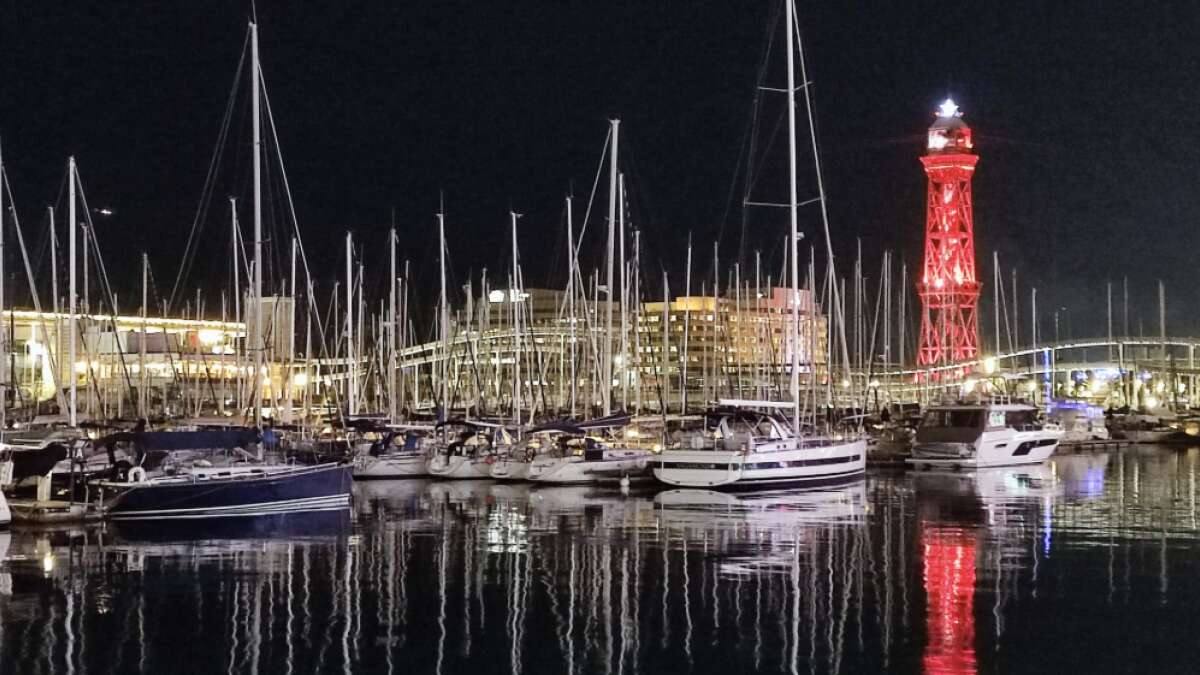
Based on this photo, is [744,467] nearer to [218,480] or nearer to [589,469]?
[589,469]

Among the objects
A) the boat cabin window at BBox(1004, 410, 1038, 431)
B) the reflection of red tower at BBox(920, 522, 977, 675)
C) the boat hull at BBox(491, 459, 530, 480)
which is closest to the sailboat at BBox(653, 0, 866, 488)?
the boat hull at BBox(491, 459, 530, 480)

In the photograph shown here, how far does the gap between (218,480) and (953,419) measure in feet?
125

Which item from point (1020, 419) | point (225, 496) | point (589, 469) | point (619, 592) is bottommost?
point (619, 592)

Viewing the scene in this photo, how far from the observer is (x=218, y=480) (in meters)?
37.4

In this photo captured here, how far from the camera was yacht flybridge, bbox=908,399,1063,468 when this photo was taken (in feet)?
208

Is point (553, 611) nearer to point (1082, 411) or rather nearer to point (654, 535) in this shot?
point (654, 535)

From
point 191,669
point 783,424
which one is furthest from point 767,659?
point 783,424

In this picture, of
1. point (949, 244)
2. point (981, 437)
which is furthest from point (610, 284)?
point (949, 244)

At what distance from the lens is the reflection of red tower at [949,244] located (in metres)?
151

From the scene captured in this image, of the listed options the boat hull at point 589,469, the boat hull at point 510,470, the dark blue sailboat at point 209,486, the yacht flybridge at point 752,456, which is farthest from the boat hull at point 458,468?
the dark blue sailboat at point 209,486

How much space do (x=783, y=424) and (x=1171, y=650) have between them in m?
30.4

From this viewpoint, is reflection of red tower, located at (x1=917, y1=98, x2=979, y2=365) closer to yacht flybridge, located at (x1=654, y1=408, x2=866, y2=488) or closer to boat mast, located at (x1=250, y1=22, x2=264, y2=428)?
yacht flybridge, located at (x1=654, y1=408, x2=866, y2=488)

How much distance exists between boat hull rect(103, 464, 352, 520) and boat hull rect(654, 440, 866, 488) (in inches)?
485

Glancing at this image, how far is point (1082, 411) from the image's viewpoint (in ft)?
359
